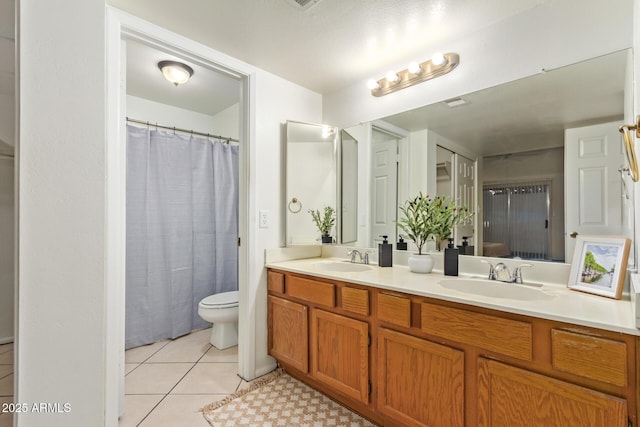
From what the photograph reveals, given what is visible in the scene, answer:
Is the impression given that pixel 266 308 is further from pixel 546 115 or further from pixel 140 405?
pixel 546 115

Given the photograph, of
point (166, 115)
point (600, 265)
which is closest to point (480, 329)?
point (600, 265)

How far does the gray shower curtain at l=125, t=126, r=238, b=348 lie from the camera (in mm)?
2607

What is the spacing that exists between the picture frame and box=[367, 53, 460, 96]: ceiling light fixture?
1.18m

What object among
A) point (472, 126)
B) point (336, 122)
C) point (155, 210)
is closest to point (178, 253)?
point (155, 210)

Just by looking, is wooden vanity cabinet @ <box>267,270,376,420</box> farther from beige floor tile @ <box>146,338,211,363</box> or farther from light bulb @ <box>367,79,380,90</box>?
light bulb @ <box>367,79,380,90</box>

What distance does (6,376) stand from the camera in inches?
25.7

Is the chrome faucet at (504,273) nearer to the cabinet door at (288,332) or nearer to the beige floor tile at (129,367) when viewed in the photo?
the cabinet door at (288,332)

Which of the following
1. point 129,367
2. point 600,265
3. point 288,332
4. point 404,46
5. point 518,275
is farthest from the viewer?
point 129,367

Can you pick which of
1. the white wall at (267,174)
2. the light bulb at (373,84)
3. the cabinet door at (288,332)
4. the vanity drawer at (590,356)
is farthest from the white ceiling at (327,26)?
the cabinet door at (288,332)

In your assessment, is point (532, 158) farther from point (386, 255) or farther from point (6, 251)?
point (6, 251)

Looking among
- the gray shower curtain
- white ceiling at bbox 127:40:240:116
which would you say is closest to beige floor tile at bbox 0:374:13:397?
white ceiling at bbox 127:40:240:116

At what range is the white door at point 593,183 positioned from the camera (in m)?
1.31

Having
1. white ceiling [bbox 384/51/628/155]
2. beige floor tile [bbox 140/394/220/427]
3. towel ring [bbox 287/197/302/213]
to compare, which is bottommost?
beige floor tile [bbox 140/394/220/427]

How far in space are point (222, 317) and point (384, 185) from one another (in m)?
1.67
